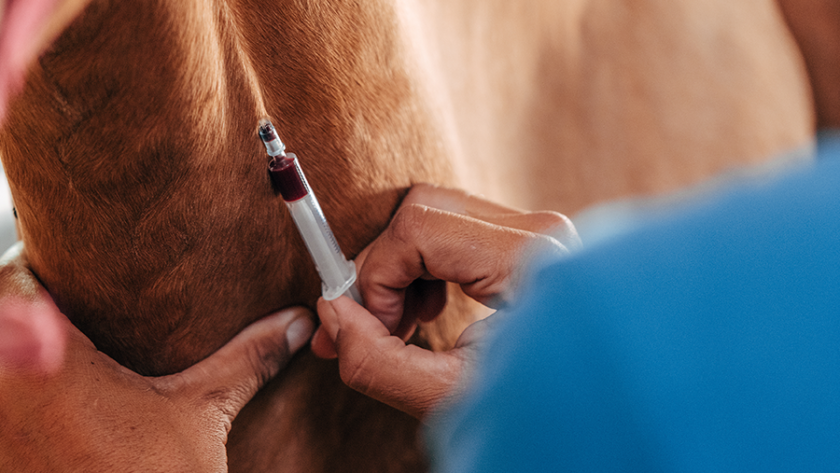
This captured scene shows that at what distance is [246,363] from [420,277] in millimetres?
173

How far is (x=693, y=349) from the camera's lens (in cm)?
39

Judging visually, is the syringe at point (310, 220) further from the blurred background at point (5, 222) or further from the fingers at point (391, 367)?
the blurred background at point (5, 222)

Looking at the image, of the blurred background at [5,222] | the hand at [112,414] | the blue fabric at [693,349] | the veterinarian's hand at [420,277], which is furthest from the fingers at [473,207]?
the blurred background at [5,222]

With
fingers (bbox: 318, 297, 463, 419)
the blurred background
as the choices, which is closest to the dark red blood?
fingers (bbox: 318, 297, 463, 419)

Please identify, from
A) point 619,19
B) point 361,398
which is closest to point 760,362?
point 361,398

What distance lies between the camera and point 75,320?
49 centimetres

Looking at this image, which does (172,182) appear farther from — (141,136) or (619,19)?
(619,19)

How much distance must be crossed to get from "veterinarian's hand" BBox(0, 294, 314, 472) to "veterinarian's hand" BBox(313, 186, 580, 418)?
4.1 inches

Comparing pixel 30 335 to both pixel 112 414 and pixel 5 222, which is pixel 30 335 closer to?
pixel 112 414

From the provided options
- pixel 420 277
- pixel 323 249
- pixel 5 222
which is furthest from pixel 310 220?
pixel 5 222

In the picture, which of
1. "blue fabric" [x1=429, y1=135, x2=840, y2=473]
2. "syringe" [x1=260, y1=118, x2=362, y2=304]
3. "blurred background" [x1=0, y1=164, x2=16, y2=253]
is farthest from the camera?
"blurred background" [x1=0, y1=164, x2=16, y2=253]

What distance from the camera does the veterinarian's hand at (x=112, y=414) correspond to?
44cm

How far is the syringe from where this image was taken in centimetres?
47

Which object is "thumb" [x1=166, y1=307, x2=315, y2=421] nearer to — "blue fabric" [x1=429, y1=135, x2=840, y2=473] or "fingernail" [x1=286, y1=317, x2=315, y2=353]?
"fingernail" [x1=286, y1=317, x2=315, y2=353]
